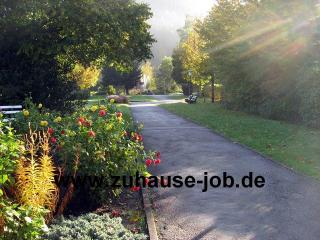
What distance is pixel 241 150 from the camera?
12.5 meters

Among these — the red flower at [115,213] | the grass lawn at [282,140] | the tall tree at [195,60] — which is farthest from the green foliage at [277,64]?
the red flower at [115,213]

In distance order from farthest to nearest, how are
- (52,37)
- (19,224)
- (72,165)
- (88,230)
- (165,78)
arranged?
1. (165,78)
2. (52,37)
3. (72,165)
4. (88,230)
5. (19,224)

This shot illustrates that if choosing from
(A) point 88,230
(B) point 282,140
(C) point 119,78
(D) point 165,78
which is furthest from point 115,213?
(D) point 165,78

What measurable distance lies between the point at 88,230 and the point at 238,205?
3.23 metres

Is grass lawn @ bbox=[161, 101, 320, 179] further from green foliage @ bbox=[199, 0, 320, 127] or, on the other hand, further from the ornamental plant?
the ornamental plant

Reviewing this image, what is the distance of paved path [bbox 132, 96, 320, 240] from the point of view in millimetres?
5695

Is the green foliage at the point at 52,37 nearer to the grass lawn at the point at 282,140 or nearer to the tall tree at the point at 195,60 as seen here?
the grass lawn at the point at 282,140

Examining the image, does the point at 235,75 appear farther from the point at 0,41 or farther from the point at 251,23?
the point at 0,41

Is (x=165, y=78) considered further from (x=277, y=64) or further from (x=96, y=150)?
(x=96, y=150)

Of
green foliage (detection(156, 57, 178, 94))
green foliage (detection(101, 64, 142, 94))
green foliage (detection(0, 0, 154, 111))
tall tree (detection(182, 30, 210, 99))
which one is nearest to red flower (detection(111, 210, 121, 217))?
green foliage (detection(0, 0, 154, 111))

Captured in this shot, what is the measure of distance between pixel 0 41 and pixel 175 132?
27.5 ft

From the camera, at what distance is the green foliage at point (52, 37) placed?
15438mm

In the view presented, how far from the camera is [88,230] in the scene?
15.3 ft

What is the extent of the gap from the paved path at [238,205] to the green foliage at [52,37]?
25.1 ft
